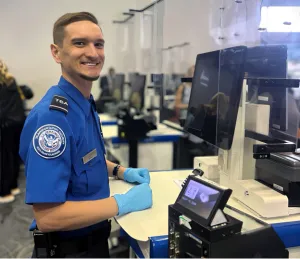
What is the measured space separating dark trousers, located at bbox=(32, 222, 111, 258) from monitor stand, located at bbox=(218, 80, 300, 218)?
0.58 meters

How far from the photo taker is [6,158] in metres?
3.87

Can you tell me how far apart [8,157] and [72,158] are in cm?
301

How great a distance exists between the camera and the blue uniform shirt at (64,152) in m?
1.10

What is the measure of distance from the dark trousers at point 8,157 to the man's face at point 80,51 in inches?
108

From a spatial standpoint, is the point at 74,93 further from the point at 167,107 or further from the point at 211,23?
the point at 167,107

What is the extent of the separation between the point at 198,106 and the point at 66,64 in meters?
0.73

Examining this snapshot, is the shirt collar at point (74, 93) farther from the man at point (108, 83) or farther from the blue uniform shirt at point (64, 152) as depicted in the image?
the man at point (108, 83)

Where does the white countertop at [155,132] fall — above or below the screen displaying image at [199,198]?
below

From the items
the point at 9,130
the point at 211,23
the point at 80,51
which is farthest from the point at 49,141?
the point at 9,130

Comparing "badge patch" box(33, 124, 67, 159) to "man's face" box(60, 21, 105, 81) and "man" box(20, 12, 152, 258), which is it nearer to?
"man" box(20, 12, 152, 258)

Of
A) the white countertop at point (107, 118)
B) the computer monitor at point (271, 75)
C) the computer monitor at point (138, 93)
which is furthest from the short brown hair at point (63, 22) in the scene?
the white countertop at point (107, 118)

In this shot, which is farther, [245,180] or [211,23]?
[211,23]

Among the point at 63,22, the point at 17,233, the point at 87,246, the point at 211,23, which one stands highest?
the point at 211,23

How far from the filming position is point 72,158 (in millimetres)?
1193
